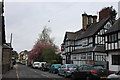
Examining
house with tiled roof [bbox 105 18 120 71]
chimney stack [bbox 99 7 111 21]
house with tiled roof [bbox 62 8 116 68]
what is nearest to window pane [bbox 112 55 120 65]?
house with tiled roof [bbox 105 18 120 71]

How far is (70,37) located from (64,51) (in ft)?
17.8

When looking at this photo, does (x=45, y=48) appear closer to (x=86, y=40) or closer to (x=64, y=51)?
(x=64, y=51)

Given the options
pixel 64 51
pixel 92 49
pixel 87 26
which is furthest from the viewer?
pixel 64 51

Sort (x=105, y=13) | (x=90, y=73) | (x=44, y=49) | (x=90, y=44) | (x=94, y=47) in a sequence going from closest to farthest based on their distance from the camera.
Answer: (x=90, y=73) < (x=94, y=47) < (x=90, y=44) < (x=105, y=13) < (x=44, y=49)

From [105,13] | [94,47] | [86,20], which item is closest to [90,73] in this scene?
[94,47]

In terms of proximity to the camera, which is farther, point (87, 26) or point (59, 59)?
point (59, 59)

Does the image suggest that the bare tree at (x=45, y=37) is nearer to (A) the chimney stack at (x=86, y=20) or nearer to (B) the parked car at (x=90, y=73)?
(A) the chimney stack at (x=86, y=20)

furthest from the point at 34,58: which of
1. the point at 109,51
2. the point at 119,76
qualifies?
the point at 119,76

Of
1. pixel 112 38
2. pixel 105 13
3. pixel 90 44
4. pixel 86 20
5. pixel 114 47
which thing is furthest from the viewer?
pixel 86 20

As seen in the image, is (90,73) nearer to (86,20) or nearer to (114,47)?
(114,47)

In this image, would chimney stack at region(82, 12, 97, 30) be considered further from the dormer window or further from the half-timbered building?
the dormer window

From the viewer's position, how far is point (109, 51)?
94.2 ft

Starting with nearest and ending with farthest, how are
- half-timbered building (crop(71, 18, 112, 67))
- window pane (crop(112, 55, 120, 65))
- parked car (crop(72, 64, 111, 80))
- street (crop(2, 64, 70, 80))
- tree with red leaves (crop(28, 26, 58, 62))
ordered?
parked car (crop(72, 64, 111, 80)), street (crop(2, 64, 70, 80)), window pane (crop(112, 55, 120, 65)), half-timbered building (crop(71, 18, 112, 67)), tree with red leaves (crop(28, 26, 58, 62))

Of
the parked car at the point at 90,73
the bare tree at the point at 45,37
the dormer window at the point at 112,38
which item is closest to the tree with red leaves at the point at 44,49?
the bare tree at the point at 45,37
